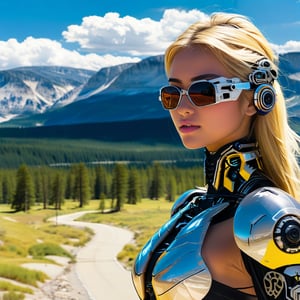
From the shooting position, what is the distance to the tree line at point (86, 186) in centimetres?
9856

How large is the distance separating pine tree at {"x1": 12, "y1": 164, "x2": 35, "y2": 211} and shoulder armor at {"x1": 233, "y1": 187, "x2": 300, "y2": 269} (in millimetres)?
93876

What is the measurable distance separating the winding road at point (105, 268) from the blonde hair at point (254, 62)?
29.8 metres

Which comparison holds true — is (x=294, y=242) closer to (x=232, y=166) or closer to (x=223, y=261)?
(x=223, y=261)

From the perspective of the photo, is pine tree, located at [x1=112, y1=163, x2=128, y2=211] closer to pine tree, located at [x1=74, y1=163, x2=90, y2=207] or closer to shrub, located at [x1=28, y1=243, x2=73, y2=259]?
pine tree, located at [x1=74, y1=163, x2=90, y2=207]

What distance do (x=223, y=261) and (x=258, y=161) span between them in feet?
1.73

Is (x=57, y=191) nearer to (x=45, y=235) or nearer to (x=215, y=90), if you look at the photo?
(x=45, y=235)

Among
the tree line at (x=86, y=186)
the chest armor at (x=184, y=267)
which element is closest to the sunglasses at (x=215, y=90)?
the chest armor at (x=184, y=267)

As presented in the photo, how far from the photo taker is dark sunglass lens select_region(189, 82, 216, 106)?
2584mm

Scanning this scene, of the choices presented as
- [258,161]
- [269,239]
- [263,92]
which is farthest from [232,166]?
[269,239]

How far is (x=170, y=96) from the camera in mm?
2836

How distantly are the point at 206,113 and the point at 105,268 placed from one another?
44255 mm

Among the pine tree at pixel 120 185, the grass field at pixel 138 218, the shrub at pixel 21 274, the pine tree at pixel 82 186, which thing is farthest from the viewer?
the pine tree at pixel 82 186

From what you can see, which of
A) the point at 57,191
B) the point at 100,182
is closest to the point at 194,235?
the point at 57,191

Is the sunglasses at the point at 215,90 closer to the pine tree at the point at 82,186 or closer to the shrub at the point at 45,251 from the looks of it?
the shrub at the point at 45,251
